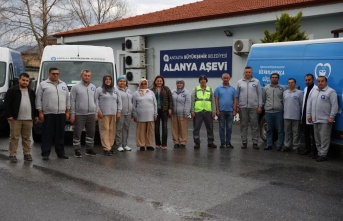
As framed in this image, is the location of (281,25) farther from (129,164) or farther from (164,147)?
(129,164)

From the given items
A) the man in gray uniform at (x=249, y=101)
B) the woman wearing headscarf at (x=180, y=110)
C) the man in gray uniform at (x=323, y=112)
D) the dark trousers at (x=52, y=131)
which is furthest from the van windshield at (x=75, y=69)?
the man in gray uniform at (x=323, y=112)

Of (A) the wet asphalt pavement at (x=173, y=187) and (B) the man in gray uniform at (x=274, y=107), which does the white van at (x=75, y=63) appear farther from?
(B) the man in gray uniform at (x=274, y=107)

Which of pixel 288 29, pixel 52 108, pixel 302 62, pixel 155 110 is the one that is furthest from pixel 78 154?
pixel 288 29

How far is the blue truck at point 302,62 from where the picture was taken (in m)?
9.09

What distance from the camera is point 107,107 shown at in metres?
9.73

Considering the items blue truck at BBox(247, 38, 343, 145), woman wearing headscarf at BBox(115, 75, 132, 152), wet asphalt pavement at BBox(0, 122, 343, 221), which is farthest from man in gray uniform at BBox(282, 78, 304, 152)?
woman wearing headscarf at BBox(115, 75, 132, 152)

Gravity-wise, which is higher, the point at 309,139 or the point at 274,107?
the point at 274,107

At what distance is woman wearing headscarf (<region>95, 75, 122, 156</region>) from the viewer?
970 cm

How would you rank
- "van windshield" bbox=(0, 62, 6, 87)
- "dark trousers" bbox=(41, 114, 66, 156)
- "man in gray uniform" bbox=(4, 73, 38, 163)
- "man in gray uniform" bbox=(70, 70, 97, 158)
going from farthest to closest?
"van windshield" bbox=(0, 62, 6, 87), "man in gray uniform" bbox=(70, 70, 97, 158), "dark trousers" bbox=(41, 114, 66, 156), "man in gray uniform" bbox=(4, 73, 38, 163)

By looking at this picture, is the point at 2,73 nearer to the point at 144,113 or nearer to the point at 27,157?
the point at 27,157

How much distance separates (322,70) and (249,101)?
181 cm

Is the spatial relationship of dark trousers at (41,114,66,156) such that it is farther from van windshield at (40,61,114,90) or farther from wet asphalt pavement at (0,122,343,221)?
van windshield at (40,61,114,90)

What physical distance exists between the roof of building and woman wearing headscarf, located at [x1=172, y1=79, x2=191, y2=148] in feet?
23.0

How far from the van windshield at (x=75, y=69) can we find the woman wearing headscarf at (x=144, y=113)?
1.42 metres
